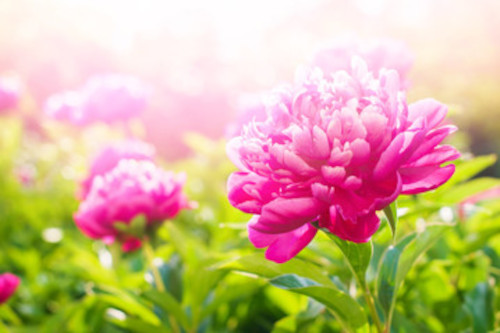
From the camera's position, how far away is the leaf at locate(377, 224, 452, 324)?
2.06ft

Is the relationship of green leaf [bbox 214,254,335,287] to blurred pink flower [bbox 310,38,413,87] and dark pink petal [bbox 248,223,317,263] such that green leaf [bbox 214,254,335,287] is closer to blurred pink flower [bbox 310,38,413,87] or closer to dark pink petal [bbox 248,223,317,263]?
dark pink petal [bbox 248,223,317,263]

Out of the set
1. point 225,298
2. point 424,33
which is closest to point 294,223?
point 225,298

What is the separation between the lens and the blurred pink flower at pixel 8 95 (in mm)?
2617

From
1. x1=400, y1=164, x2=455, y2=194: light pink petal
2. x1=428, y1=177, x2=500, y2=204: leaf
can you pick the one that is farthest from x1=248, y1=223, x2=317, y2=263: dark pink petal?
x1=428, y1=177, x2=500, y2=204: leaf

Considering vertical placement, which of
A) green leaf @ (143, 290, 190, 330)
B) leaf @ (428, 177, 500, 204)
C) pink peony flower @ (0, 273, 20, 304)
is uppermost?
leaf @ (428, 177, 500, 204)

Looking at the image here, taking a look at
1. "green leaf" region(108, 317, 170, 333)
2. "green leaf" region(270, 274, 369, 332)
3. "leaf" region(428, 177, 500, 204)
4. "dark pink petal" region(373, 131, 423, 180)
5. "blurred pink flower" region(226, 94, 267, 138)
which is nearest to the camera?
"dark pink petal" region(373, 131, 423, 180)

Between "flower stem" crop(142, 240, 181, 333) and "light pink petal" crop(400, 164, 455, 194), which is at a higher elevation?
"light pink petal" crop(400, 164, 455, 194)

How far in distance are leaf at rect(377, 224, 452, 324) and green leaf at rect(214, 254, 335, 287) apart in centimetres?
7

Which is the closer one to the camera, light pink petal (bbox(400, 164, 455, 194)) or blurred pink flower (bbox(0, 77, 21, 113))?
light pink petal (bbox(400, 164, 455, 194))

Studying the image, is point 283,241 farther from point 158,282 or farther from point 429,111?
point 158,282

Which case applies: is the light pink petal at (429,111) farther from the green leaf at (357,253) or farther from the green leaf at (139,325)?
the green leaf at (139,325)

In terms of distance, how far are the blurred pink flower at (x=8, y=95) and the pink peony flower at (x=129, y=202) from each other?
1.92 meters

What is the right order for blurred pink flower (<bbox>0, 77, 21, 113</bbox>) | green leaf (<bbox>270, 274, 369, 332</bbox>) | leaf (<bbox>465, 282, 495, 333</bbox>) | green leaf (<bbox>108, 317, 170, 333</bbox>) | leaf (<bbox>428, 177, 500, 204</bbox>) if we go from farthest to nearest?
blurred pink flower (<bbox>0, 77, 21, 113</bbox>) → leaf (<bbox>428, 177, 500, 204</bbox>) → green leaf (<bbox>108, 317, 170, 333</bbox>) → leaf (<bbox>465, 282, 495, 333</bbox>) → green leaf (<bbox>270, 274, 369, 332</bbox>)

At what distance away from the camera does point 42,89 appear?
5891 mm
